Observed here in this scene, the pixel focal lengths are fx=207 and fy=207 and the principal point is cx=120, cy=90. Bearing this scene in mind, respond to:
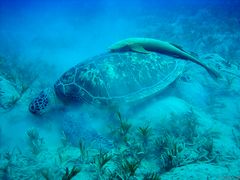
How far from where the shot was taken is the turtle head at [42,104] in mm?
4750

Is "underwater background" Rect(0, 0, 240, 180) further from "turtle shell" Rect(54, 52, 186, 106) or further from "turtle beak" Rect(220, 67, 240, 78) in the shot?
"turtle shell" Rect(54, 52, 186, 106)

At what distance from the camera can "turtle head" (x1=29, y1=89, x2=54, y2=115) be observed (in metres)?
4.75

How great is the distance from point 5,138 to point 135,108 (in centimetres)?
304

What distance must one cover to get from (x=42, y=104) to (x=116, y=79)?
1.80 meters

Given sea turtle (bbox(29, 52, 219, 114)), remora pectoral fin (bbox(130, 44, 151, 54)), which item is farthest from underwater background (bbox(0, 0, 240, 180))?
remora pectoral fin (bbox(130, 44, 151, 54))

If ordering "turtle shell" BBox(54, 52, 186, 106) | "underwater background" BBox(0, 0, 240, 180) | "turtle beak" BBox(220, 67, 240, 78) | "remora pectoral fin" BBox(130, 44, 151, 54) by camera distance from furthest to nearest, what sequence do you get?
"turtle beak" BBox(220, 67, 240, 78) → "remora pectoral fin" BBox(130, 44, 151, 54) → "turtle shell" BBox(54, 52, 186, 106) → "underwater background" BBox(0, 0, 240, 180)

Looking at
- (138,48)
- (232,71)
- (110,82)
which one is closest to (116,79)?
(110,82)

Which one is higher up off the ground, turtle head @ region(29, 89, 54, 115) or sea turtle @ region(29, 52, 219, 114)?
sea turtle @ region(29, 52, 219, 114)

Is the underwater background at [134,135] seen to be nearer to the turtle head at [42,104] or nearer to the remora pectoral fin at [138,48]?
the turtle head at [42,104]

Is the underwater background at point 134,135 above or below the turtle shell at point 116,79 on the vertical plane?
below

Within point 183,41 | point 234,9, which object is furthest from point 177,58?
point 234,9

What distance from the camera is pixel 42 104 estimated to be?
477cm

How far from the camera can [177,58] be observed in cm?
589

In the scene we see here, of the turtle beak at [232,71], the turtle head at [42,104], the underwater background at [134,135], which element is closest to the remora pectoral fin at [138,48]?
the underwater background at [134,135]
